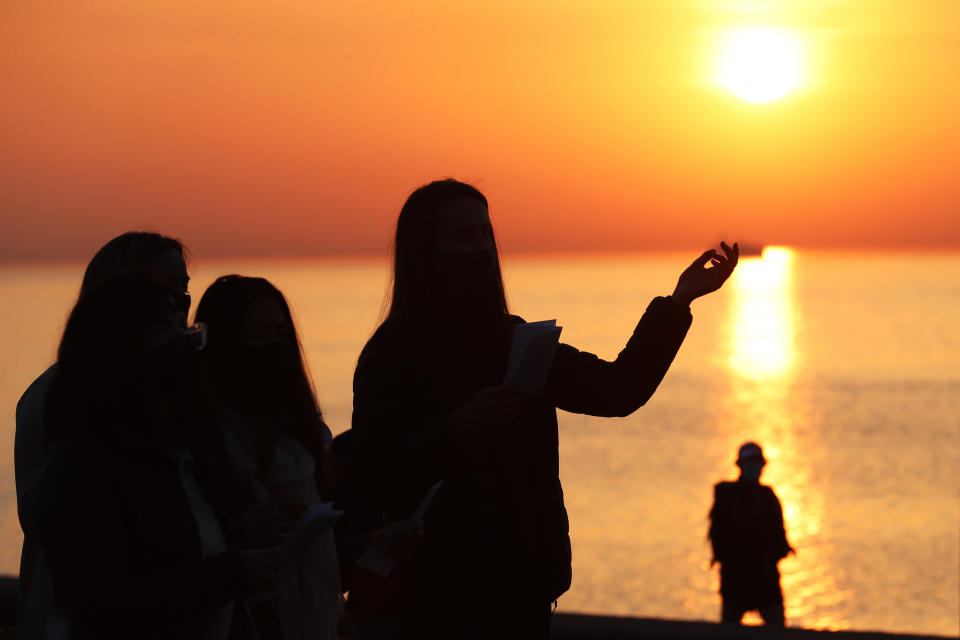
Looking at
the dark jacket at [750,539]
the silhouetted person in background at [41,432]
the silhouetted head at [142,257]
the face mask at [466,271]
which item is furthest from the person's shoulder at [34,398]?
the dark jacket at [750,539]

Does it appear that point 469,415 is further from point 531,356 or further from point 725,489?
point 725,489

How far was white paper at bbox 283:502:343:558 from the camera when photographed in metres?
2.83

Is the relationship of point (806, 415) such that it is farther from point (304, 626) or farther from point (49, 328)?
point (49, 328)

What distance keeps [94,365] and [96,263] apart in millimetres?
1203

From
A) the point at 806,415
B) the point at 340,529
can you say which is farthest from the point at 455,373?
the point at 806,415

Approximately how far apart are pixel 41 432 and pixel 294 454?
662 millimetres

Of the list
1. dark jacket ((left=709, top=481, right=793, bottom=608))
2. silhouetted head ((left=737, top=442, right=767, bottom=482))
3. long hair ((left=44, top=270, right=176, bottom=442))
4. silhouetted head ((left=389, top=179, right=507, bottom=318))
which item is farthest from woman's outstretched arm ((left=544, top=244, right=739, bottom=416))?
silhouetted head ((left=737, top=442, right=767, bottom=482))

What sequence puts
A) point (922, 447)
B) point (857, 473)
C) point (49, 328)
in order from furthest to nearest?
1. point (49, 328)
2. point (922, 447)
3. point (857, 473)

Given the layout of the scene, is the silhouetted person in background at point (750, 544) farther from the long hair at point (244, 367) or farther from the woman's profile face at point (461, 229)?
the woman's profile face at point (461, 229)

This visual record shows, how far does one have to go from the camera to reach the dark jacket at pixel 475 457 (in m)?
3.17

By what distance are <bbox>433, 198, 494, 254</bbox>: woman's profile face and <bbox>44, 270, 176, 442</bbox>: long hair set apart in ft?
2.70

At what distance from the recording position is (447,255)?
333 centimetres

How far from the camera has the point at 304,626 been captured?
11.4ft

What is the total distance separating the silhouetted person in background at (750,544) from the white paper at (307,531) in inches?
266
